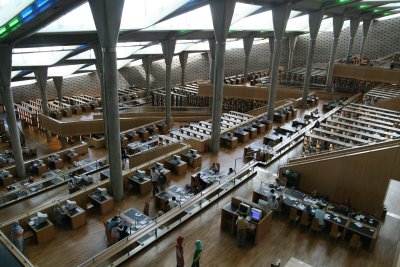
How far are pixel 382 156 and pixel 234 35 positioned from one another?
80.1 feet

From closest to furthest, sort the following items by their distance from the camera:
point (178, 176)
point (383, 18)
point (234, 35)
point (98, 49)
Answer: point (178, 176), point (98, 49), point (234, 35), point (383, 18)

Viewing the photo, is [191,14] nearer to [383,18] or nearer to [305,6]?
[305,6]

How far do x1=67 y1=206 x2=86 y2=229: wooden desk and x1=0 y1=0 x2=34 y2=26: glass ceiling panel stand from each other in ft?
24.1

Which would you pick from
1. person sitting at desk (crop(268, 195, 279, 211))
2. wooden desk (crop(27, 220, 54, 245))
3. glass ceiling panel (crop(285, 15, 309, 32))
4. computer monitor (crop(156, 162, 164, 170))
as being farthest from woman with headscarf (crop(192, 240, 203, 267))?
glass ceiling panel (crop(285, 15, 309, 32))

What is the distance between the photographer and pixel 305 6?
2206cm

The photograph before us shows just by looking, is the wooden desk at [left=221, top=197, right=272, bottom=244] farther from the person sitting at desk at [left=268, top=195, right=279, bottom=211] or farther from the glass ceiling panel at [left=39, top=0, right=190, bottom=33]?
the glass ceiling panel at [left=39, top=0, right=190, bottom=33]

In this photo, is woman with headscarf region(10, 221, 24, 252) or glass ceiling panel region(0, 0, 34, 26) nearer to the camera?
woman with headscarf region(10, 221, 24, 252)

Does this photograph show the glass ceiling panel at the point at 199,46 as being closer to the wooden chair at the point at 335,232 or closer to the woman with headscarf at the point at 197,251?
the wooden chair at the point at 335,232

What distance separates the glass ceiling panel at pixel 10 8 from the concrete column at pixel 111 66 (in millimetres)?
2681

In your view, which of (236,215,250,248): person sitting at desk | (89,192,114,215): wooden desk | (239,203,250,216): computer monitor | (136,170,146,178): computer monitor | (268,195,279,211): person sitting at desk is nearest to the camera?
(236,215,250,248): person sitting at desk

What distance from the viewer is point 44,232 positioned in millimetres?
10469

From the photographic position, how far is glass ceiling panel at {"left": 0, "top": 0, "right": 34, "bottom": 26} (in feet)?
36.5

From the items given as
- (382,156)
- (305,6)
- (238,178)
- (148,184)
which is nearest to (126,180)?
(148,184)

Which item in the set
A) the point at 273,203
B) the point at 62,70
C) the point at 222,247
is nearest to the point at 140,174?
the point at 222,247
